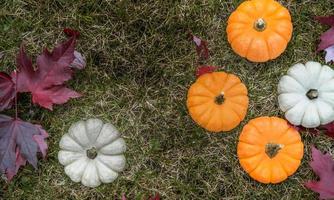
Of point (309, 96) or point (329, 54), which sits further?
point (329, 54)

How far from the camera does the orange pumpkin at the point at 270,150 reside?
277cm

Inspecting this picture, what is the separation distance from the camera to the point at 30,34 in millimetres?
2951

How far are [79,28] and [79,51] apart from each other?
13cm

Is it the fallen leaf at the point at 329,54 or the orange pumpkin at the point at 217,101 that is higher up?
the fallen leaf at the point at 329,54

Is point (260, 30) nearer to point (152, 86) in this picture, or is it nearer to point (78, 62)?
point (152, 86)

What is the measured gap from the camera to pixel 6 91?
2.70m

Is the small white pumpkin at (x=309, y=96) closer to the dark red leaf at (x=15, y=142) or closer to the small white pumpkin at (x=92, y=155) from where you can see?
the small white pumpkin at (x=92, y=155)

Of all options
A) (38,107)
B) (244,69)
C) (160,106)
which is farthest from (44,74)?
(244,69)

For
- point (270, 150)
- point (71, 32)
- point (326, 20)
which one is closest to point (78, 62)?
point (71, 32)

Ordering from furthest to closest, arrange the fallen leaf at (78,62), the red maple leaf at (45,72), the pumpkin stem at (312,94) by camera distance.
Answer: the fallen leaf at (78,62), the pumpkin stem at (312,94), the red maple leaf at (45,72)

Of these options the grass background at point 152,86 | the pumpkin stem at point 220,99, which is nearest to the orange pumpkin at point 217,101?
the pumpkin stem at point 220,99

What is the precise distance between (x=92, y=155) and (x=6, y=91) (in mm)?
548

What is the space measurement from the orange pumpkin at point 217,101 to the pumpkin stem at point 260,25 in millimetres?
289

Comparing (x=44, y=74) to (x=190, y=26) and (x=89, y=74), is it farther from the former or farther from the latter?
(x=190, y=26)
